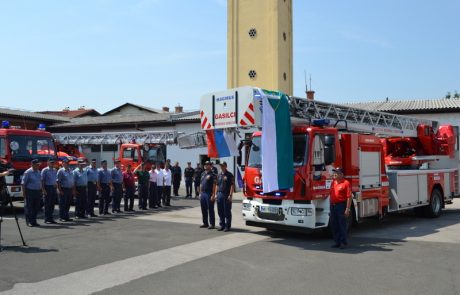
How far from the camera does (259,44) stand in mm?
37312

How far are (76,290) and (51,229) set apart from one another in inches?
240

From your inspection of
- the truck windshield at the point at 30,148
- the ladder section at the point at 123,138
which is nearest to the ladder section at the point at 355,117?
the truck windshield at the point at 30,148

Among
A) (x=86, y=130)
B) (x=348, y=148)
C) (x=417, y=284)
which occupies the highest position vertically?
(x=86, y=130)

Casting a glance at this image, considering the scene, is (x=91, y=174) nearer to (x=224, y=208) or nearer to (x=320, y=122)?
(x=224, y=208)

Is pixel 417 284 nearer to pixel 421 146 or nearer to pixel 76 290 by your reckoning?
pixel 76 290

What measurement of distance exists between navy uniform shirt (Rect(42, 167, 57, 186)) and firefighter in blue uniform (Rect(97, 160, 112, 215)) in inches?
82.0

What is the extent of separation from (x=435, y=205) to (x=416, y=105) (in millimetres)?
15570

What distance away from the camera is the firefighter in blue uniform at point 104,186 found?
48.8 ft

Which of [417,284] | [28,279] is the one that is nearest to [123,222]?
[28,279]

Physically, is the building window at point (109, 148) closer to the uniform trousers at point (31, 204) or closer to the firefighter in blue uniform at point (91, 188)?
the firefighter in blue uniform at point (91, 188)

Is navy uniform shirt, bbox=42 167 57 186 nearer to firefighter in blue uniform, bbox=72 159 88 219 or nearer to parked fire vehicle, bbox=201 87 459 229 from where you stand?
firefighter in blue uniform, bbox=72 159 88 219

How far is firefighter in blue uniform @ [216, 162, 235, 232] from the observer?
1168 centimetres

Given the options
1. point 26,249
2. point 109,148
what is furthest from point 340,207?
point 109,148

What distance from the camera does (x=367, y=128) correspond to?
1270 centimetres
